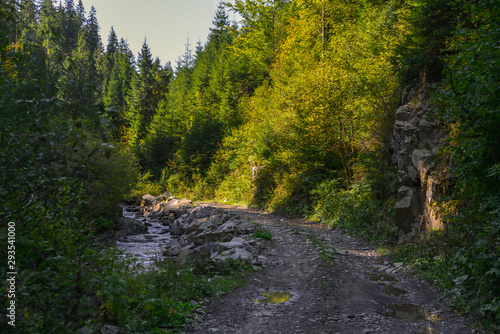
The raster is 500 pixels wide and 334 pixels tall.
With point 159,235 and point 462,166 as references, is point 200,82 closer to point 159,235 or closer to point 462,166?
point 159,235

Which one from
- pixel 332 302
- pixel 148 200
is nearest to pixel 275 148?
pixel 148 200

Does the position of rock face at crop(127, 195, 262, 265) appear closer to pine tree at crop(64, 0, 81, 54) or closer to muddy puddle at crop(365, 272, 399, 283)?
muddy puddle at crop(365, 272, 399, 283)

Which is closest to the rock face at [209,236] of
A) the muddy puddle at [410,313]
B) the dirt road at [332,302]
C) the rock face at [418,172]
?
the dirt road at [332,302]

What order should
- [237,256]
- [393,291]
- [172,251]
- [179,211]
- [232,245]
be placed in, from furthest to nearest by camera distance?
[179,211]
[172,251]
[232,245]
[237,256]
[393,291]

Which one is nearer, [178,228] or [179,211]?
[178,228]

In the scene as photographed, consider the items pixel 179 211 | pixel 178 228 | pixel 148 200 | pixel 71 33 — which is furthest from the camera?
pixel 148 200

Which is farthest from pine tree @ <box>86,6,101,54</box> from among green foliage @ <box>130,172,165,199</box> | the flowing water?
the flowing water

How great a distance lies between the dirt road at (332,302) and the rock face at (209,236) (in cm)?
104

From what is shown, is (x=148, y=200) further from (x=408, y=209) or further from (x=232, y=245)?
(x=408, y=209)

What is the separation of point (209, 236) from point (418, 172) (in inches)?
300

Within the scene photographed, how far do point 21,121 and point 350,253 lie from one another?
9545 millimetres

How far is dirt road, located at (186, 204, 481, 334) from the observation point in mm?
5188

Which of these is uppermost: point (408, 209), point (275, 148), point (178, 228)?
point (275, 148)

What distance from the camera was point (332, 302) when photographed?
243 inches
